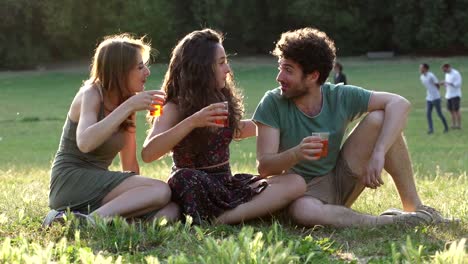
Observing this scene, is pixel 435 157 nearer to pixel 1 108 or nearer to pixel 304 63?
pixel 304 63

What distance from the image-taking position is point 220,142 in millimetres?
5543

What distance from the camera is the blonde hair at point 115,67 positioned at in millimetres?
5363

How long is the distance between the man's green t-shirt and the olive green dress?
3.16 ft

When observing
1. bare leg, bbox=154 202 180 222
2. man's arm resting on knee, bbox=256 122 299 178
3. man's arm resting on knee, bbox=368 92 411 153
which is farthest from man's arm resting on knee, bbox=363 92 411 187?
bare leg, bbox=154 202 180 222

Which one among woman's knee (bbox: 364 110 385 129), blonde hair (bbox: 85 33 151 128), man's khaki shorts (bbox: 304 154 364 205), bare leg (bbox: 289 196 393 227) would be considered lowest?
bare leg (bbox: 289 196 393 227)

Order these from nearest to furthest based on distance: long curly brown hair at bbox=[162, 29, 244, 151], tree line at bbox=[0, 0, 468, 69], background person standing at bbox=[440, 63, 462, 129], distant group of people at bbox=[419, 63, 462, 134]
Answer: long curly brown hair at bbox=[162, 29, 244, 151] → distant group of people at bbox=[419, 63, 462, 134] → background person standing at bbox=[440, 63, 462, 129] → tree line at bbox=[0, 0, 468, 69]

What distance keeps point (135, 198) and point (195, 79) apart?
2.88 feet

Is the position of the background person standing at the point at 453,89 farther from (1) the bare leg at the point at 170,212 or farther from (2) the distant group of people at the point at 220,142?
(1) the bare leg at the point at 170,212

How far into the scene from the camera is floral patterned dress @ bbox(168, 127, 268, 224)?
17.3 feet

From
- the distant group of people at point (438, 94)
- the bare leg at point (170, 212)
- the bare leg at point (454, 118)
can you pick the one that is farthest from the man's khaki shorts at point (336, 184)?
the bare leg at point (454, 118)

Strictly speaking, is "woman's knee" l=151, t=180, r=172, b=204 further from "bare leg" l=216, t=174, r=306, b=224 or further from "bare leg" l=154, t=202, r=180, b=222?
"bare leg" l=216, t=174, r=306, b=224

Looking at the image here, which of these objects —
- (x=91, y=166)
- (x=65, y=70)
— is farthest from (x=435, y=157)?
(x=65, y=70)

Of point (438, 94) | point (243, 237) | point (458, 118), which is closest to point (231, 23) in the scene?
point (458, 118)

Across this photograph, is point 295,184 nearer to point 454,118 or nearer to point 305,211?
point 305,211
